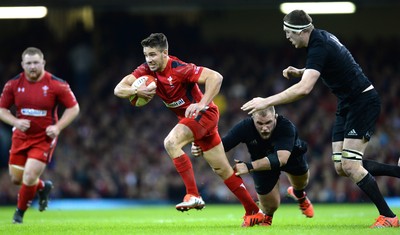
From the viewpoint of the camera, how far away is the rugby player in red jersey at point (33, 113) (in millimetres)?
11945

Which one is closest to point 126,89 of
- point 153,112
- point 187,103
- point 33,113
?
point 187,103

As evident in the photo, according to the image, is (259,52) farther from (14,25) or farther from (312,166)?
(14,25)

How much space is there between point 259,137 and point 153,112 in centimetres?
1576

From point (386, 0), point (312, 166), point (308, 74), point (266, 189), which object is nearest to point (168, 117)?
point (312, 166)

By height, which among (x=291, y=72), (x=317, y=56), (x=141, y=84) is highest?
(x=317, y=56)

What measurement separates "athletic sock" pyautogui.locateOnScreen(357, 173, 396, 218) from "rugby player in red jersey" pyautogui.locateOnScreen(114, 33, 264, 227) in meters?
1.49

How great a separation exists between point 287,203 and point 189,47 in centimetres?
831

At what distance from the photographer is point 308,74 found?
9133mm

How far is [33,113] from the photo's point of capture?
12.1 metres

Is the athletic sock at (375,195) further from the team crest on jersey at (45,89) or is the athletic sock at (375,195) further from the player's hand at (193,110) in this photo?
the team crest on jersey at (45,89)

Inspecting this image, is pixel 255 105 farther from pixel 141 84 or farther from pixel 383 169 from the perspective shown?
pixel 383 169

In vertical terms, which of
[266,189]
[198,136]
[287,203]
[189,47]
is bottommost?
[287,203]

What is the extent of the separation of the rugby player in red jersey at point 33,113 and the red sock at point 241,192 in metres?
2.95

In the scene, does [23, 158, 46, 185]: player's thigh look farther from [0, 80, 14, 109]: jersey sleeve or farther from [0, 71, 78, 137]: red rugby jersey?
[0, 80, 14, 109]: jersey sleeve
